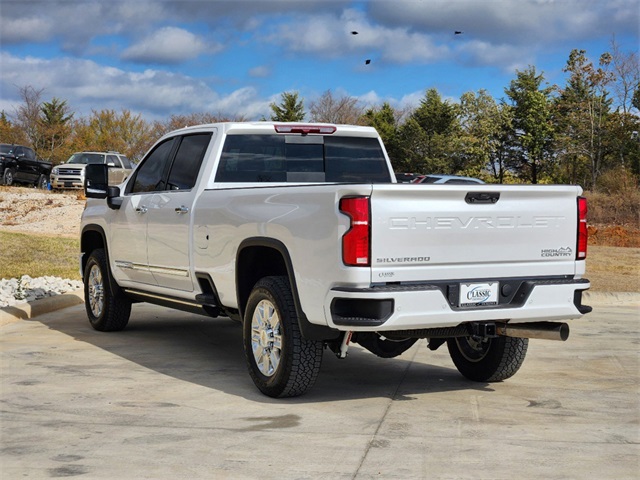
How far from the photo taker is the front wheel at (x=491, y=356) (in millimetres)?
7570

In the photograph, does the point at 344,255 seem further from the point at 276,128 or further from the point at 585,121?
the point at 585,121

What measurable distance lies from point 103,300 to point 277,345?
152 inches

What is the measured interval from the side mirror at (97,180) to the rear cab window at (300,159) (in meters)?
2.15

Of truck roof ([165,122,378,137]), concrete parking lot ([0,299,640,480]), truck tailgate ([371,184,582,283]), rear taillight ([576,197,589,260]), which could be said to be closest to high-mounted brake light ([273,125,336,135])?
truck roof ([165,122,378,137])

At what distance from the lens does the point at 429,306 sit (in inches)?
246

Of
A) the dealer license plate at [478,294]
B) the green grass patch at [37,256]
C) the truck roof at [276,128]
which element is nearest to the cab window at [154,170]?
the truck roof at [276,128]

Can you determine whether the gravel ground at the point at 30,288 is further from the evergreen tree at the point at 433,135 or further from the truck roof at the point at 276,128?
the evergreen tree at the point at 433,135

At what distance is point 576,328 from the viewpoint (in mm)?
10922

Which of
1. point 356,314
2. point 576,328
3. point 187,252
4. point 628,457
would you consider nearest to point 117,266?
point 187,252

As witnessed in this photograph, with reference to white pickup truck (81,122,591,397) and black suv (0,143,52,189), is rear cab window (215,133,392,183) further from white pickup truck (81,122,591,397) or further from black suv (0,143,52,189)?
black suv (0,143,52,189)

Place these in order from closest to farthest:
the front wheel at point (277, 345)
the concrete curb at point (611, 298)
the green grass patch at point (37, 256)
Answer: the front wheel at point (277, 345) < the concrete curb at point (611, 298) < the green grass patch at point (37, 256)

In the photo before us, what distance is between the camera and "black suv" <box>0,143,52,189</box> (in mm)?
36750

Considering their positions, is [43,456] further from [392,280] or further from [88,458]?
[392,280]

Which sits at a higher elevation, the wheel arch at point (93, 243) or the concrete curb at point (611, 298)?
the wheel arch at point (93, 243)
